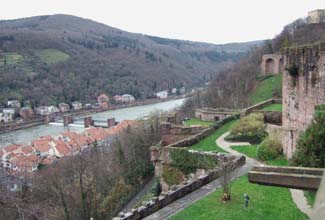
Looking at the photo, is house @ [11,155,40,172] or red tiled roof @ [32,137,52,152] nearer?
house @ [11,155,40,172]

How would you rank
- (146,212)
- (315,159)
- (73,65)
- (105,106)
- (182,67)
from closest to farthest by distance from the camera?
(315,159)
(146,212)
(105,106)
(73,65)
(182,67)

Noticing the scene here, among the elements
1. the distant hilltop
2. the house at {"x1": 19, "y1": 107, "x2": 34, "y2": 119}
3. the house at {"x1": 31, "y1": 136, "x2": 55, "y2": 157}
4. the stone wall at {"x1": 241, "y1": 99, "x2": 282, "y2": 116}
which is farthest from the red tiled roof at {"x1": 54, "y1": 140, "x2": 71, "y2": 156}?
the distant hilltop

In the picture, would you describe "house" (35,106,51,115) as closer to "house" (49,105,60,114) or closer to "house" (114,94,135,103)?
"house" (49,105,60,114)

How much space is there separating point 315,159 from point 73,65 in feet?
431

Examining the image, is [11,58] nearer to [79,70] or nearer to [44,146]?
[79,70]

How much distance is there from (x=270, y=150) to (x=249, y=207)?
515 centimetres

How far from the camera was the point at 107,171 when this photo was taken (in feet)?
105

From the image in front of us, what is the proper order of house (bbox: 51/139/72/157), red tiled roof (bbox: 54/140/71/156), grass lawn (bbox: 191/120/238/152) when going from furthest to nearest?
red tiled roof (bbox: 54/140/71/156)
house (bbox: 51/139/72/157)
grass lawn (bbox: 191/120/238/152)

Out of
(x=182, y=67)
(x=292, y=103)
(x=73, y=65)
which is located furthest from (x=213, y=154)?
(x=182, y=67)

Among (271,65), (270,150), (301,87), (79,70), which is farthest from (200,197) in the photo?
(79,70)

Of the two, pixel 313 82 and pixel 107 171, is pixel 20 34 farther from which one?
pixel 313 82

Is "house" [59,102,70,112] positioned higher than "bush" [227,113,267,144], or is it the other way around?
"bush" [227,113,267,144]

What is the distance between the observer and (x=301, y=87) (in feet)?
52.5

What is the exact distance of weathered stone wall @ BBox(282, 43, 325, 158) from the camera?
1452 cm
